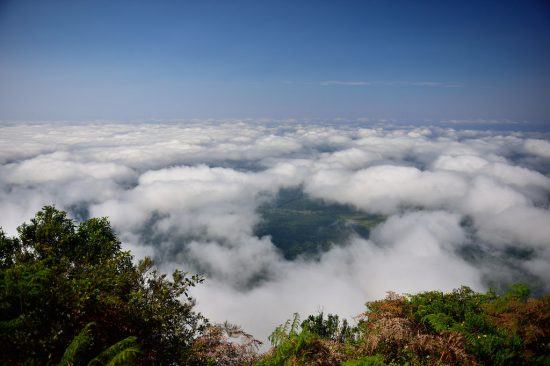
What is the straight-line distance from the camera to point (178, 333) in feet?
47.4

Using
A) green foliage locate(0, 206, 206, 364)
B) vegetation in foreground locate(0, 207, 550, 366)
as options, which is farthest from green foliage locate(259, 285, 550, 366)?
green foliage locate(0, 206, 206, 364)

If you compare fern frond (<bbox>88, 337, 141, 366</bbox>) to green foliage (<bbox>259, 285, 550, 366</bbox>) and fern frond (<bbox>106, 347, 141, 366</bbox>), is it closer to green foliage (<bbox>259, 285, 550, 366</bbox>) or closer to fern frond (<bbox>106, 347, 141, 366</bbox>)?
fern frond (<bbox>106, 347, 141, 366</bbox>)

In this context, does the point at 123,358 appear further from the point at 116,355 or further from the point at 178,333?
the point at 178,333

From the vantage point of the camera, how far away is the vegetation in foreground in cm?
906

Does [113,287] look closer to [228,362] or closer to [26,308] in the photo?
[26,308]

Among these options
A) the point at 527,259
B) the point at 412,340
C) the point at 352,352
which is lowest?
the point at 527,259

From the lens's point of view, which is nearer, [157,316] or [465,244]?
[157,316]

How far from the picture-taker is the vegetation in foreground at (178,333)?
29.7 ft

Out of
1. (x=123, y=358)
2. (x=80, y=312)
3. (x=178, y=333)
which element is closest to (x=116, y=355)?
(x=123, y=358)

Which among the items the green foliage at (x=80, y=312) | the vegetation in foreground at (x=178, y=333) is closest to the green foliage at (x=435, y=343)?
the vegetation in foreground at (x=178, y=333)

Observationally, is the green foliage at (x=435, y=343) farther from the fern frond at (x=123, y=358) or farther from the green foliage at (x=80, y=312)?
the green foliage at (x=80, y=312)

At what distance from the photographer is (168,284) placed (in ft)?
52.5

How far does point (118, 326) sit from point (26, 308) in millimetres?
3123

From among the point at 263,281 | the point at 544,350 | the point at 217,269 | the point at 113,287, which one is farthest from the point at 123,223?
the point at 544,350
